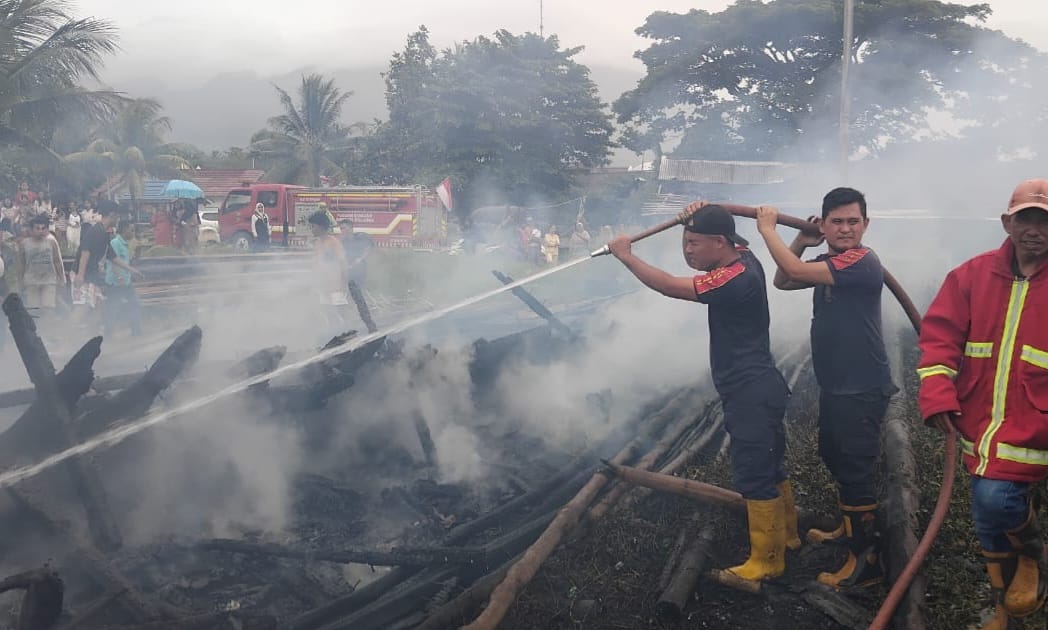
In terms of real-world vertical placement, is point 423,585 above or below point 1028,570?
below

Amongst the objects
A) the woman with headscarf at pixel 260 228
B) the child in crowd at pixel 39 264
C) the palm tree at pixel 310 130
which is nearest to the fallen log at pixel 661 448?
the child in crowd at pixel 39 264

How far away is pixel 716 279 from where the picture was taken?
3.50 meters

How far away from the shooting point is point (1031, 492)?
2.81m

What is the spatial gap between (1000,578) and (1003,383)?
2.70ft

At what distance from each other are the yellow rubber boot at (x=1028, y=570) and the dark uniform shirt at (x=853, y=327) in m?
0.89

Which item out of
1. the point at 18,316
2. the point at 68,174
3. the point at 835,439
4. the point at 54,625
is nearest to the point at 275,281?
the point at 68,174

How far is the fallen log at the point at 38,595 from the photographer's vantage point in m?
3.06

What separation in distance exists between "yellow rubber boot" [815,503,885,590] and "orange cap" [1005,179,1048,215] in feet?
5.29

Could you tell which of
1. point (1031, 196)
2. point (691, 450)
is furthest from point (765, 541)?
point (1031, 196)

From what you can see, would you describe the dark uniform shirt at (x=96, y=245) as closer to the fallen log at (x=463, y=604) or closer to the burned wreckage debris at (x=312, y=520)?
the burned wreckage debris at (x=312, y=520)

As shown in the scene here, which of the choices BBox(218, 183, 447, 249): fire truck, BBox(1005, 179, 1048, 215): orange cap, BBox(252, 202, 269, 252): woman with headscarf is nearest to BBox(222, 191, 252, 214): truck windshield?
BBox(218, 183, 447, 249): fire truck

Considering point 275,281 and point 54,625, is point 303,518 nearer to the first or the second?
point 54,625

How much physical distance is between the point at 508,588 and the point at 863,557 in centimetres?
175

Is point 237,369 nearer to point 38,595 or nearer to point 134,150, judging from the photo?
point 38,595
